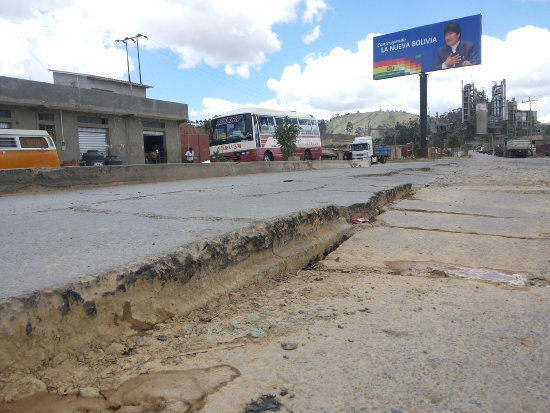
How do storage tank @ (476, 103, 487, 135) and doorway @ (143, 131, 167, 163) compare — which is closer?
doorway @ (143, 131, 167, 163)

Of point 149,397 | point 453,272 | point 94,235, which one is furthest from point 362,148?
point 149,397

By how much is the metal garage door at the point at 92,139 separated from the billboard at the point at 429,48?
2662cm

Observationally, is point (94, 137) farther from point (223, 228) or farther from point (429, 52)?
point (429, 52)

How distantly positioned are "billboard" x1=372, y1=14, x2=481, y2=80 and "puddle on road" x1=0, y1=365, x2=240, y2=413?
117 feet

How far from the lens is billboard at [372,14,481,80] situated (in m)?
30.3

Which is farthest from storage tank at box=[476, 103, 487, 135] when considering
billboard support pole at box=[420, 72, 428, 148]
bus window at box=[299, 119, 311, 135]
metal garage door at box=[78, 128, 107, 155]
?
metal garage door at box=[78, 128, 107, 155]

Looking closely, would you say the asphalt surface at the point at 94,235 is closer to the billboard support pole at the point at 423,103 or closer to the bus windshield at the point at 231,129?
the bus windshield at the point at 231,129

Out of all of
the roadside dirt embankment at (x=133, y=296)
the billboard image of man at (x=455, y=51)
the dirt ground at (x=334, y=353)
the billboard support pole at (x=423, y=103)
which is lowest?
the dirt ground at (x=334, y=353)

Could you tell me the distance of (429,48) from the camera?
1287 inches

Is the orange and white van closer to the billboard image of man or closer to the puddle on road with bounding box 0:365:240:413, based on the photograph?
the puddle on road with bounding box 0:365:240:413

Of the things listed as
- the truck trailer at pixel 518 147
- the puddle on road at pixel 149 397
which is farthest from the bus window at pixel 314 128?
the truck trailer at pixel 518 147

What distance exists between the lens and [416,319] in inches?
60.0

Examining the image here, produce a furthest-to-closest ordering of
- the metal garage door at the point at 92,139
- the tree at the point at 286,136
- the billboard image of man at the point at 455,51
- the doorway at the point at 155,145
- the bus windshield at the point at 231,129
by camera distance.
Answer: the billboard image of man at the point at 455,51, the doorway at the point at 155,145, the metal garage door at the point at 92,139, the tree at the point at 286,136, the bus windshield at the point at 231,129

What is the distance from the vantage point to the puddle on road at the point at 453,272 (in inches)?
81.3
